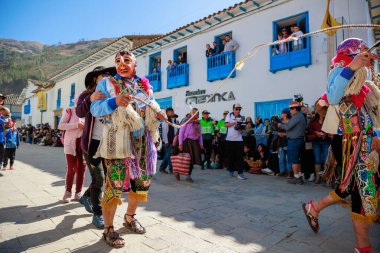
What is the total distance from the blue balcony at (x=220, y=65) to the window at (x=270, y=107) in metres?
1.87

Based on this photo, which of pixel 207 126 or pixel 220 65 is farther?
pixel 220 65

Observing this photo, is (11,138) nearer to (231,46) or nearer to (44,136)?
(231,46)

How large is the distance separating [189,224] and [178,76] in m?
10.6

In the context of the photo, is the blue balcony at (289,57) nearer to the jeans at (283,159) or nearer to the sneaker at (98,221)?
the jeans at (283,159)


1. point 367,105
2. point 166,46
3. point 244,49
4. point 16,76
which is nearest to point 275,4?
point 244,49

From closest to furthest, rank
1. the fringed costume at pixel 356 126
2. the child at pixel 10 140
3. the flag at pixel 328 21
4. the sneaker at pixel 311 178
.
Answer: the fringed costume at pixel 356 126 → the sneaker at pixel 311 178 → the child at pixel 10 140 → the flag at pixel 328 21

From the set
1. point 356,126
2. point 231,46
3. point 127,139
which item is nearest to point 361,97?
point 356,126

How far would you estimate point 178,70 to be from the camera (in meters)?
12.9

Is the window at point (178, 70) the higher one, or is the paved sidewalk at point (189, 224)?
the window at point (178, 70)

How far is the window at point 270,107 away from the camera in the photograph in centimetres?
907

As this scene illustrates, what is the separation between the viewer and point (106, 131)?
2.33 metres

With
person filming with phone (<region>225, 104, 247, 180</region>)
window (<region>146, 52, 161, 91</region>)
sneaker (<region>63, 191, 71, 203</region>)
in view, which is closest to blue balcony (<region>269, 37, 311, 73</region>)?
person filming with phone (<region>225, 104, 247, 180</region>)

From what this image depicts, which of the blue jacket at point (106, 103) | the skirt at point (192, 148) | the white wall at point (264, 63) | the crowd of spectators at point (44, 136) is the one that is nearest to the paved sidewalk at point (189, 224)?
the blue jacket at point (106, 103)

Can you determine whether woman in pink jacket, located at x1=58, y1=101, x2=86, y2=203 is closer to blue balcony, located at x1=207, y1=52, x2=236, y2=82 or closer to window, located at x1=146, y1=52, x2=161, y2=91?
blue balcony, located at x1=207, y1=52, x2=236, y2=82
